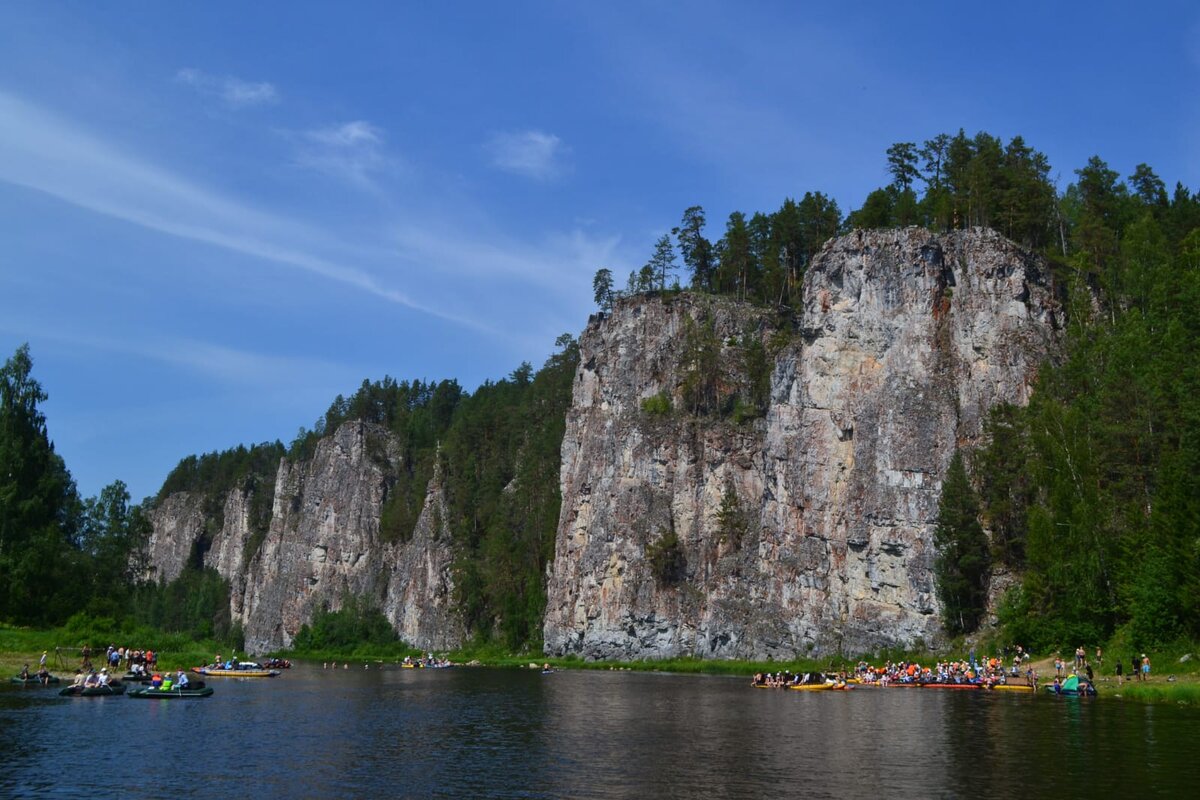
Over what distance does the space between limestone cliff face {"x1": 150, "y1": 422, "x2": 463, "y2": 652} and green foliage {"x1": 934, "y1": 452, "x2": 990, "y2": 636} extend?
2650 inches

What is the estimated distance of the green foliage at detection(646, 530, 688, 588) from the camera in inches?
3684

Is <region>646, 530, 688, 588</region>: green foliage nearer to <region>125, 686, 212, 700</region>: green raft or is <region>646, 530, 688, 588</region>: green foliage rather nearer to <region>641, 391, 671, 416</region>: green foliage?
<region>641, 391, 671, 416</region>: green foliage

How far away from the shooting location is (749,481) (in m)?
94.1

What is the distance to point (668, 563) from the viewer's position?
9362 cm

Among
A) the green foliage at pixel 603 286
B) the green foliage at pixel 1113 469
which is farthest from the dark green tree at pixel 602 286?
the green foliage at pixel 1113 469

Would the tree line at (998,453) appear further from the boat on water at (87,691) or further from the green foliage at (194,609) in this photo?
the green foliage at (194,609)

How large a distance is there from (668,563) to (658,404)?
1699cm

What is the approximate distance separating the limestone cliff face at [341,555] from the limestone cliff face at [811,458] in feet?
92.0

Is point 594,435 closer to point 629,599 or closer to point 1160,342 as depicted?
point 629,599

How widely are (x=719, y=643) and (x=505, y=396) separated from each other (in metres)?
69.7

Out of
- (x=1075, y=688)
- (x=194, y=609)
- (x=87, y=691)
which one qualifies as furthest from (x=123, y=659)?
(x=194, y=609)

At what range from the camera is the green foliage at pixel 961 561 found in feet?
225

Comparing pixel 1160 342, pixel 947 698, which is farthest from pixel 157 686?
pixel 1160 342

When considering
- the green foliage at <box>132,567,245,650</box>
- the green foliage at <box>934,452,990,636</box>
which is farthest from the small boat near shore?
the green foliage at <box>132,567,245,650</box>
